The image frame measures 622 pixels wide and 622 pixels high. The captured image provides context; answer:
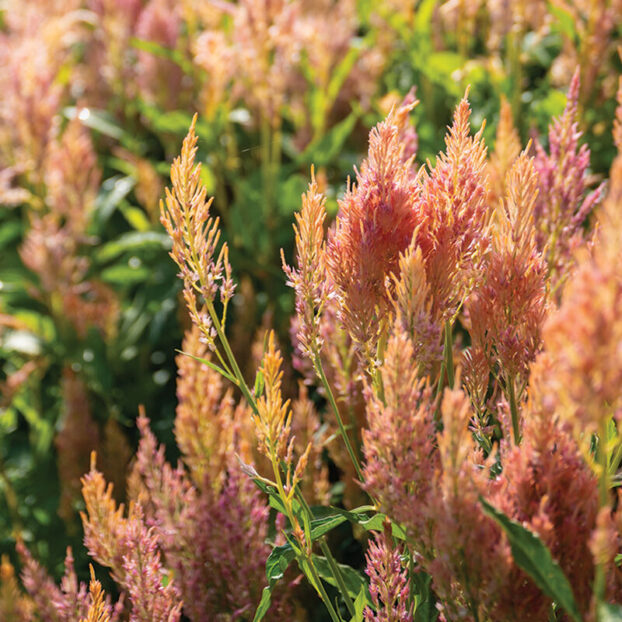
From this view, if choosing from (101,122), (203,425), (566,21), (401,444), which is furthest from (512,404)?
(101,122)

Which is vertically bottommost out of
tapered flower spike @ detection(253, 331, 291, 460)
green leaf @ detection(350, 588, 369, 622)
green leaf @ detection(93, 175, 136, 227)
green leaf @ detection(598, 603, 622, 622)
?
green leaf @ detection(93, 175, 136, 227)

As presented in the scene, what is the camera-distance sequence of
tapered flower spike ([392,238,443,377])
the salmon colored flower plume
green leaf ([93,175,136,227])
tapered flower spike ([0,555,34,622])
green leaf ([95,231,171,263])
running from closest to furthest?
the salmon colored flower plume < tapered flower spike ([392,238,443,377]) < tapered flower spike ([0,555,34,622]) < green leaf ([95,231,171,263]) < green leaf ([93,175,136,227])

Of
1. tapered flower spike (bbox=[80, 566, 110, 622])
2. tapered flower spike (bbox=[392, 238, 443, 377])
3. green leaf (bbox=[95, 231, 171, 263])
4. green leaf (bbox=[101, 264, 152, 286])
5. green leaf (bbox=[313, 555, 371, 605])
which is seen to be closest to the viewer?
A: tapered flower spike (bbox=[392, 238, 443, 377])

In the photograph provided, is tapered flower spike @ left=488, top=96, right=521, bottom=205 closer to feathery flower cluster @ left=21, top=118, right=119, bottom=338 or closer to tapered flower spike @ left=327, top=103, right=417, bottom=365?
tapered flower spike @ left=327, top=103, right=417, bottom=365

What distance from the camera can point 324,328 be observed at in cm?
132

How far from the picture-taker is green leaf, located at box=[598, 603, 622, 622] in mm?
735

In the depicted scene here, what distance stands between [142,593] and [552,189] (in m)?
0.86

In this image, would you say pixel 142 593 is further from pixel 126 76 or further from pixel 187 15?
pixel 126 76

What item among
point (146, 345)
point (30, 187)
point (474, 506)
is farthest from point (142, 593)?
point (30, 187)

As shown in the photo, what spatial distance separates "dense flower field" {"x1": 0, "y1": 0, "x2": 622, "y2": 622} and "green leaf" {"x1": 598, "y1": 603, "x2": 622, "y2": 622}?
4cm

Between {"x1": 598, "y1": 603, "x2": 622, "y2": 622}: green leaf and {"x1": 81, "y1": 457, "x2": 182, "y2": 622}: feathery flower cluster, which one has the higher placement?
{"x1": 598, "y1": 603, "x2": 622, "y2": 622}: green leaf

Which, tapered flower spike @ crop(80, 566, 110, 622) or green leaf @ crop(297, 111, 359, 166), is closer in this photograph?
tapered flower spike @ crop(80, 566, 110, 622)

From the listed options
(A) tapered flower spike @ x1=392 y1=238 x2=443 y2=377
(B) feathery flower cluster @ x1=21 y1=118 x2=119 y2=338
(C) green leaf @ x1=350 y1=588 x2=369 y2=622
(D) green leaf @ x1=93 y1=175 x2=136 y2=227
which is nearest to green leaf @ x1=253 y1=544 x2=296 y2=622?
(C) green leaf @ x1=350 y1=588 x2=369 y2=622

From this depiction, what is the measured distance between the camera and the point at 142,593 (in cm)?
104
